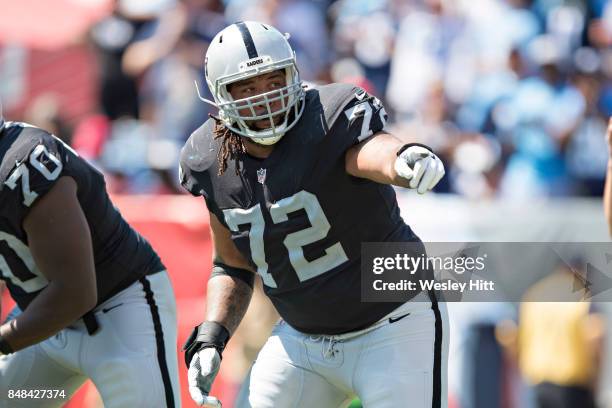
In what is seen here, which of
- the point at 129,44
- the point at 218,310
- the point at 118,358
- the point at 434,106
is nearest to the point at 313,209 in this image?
the point at 218,310

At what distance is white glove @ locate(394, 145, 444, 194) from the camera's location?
10.8 ft

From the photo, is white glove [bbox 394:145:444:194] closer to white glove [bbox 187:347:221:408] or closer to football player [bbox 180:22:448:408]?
football player [bbox 180:22:448:408]

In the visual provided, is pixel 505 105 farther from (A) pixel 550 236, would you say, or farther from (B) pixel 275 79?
(B) pixel 275 79

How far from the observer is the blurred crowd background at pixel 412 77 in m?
8.09

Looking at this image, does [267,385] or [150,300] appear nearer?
[267,385]

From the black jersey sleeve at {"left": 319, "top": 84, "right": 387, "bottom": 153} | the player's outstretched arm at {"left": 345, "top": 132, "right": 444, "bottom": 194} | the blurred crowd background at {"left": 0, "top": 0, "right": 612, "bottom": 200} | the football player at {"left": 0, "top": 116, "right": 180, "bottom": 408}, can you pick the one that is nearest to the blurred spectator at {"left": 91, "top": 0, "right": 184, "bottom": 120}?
the blurred crowd background at {"left": 0, "top": 0, "right": 612, "bottom": 200}

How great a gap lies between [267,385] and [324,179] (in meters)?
0.78

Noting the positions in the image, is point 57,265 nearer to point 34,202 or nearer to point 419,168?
point 34,202

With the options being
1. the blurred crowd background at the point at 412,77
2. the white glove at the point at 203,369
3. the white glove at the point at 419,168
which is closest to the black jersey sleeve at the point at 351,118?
the white glove at the point at 419,168

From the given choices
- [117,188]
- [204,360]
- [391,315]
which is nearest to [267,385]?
[204,360]

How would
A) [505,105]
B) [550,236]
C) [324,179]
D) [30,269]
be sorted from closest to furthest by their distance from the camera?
[324,179] < [30,269] < [550,236] < [505,105]

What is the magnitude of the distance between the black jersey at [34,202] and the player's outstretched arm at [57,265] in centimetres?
6

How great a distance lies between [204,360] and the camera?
4070 millimetres
